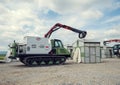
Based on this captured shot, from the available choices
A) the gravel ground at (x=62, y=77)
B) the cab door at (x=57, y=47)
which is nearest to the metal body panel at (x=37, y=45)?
the cab door at (x=57, y=47)

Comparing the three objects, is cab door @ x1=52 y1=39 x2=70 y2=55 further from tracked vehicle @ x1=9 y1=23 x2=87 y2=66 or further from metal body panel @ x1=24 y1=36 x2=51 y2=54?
metal body panel @ x1=24 y1=36 x2=51 y2=54

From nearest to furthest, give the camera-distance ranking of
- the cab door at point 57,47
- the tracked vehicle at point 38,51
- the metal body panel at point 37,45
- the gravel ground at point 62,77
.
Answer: the gravel ground at point 62,77 → the tracked vehicle at point 38,51 → the metal body panel at point 37,45 → the cab door at point 57,47

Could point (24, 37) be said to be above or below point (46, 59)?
above

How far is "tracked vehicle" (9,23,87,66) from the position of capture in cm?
2434

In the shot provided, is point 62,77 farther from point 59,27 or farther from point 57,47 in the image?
point 59,27

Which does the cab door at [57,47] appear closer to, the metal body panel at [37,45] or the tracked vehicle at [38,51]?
the tracked vehicle at [38,51]

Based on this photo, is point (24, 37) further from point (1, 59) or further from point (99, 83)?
point (99, 83)

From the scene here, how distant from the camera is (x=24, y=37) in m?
25.3

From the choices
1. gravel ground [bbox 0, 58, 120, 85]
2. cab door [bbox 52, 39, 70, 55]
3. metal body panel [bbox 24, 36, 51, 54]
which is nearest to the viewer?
gravel ground [bbox 0, 58, 120, 85]

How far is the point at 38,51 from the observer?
25.2 meters

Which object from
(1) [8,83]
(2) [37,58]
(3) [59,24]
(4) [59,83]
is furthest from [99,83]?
(3) [59,24]

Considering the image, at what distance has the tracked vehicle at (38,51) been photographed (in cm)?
2434

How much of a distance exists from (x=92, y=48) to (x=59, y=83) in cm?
1941

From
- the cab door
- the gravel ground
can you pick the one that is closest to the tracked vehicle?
the cab door
